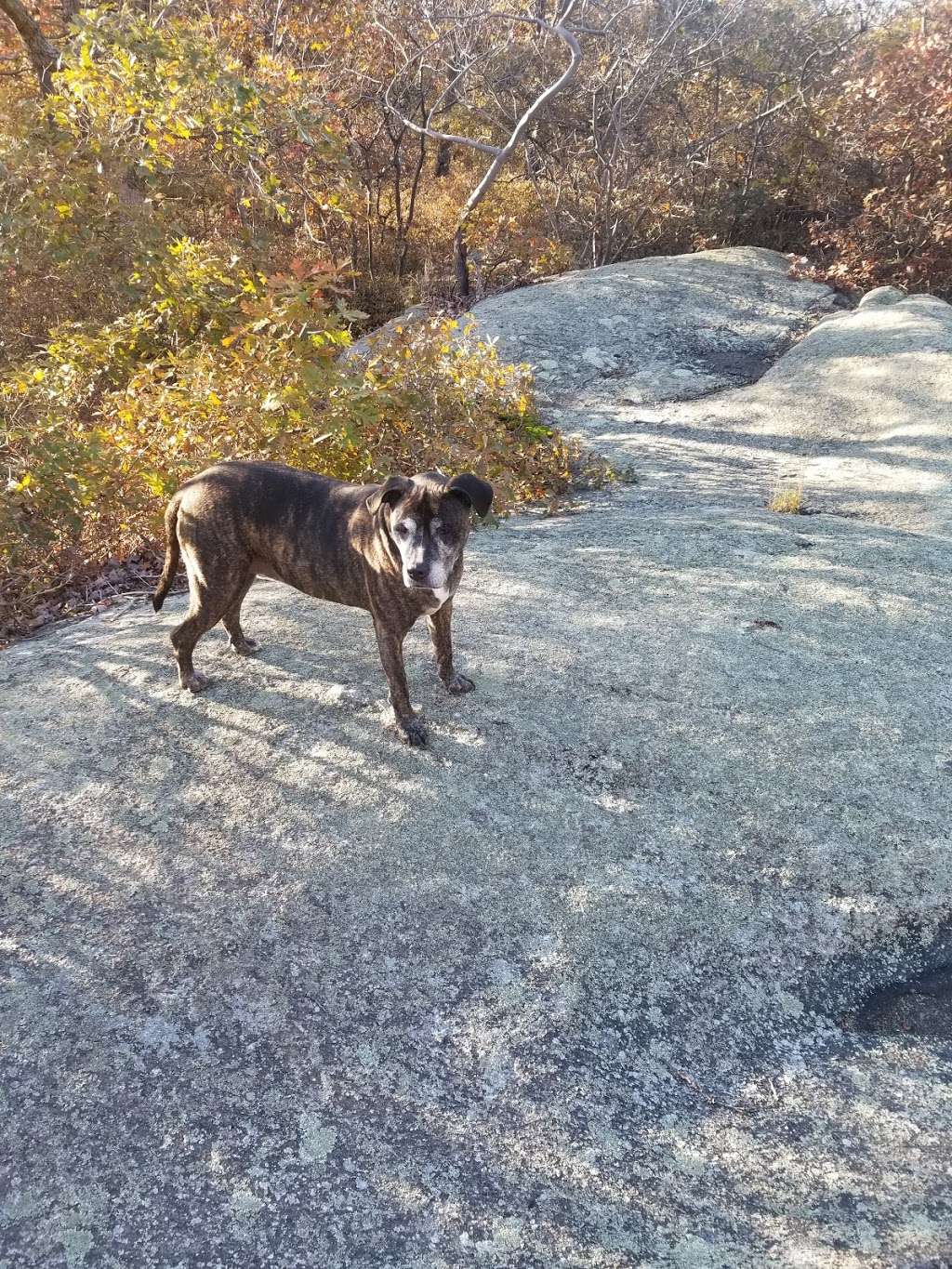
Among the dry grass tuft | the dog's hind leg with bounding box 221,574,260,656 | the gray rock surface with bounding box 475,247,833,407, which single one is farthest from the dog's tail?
the gray rock surface with bounding box 475,247,833,407

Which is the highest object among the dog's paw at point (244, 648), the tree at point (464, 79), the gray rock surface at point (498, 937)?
the tree at point (464, 79)

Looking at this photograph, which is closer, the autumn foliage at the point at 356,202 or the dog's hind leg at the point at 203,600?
the dog's hind leg at the point at 203,600

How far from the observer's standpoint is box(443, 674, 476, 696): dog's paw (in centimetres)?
464

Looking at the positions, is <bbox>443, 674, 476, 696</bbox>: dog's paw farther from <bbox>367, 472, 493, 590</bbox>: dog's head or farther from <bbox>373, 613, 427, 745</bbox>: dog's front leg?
<bbox>367, 472, 493, 590</bbox>: dog's head

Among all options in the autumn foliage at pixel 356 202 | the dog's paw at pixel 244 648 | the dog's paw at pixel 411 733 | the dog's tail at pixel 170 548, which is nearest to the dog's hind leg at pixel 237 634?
the dog's paw at pixel 244 648

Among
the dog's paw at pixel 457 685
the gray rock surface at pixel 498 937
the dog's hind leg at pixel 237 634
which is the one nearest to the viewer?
the gray rock surface at pixel 498 937

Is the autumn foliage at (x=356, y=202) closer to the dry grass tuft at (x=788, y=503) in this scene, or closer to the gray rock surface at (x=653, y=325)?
the gray rock surface at (x=653, y=325)

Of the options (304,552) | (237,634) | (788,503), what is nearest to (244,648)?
(237,634)

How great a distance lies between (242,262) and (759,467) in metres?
5.28

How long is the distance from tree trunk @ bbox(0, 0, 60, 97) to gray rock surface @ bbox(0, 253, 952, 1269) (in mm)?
8609

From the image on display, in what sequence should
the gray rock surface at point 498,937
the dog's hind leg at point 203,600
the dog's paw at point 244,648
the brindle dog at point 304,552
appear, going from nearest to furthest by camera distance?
the gray rock surface at point 498,937 < the brindle dog at point 304,552 < the dog's hind leg at point 203,600 < the dog's paw at point 244,648

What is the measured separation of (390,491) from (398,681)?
1047 millimetres

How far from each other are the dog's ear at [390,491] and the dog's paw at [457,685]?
126cm

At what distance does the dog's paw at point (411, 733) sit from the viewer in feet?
14.0
